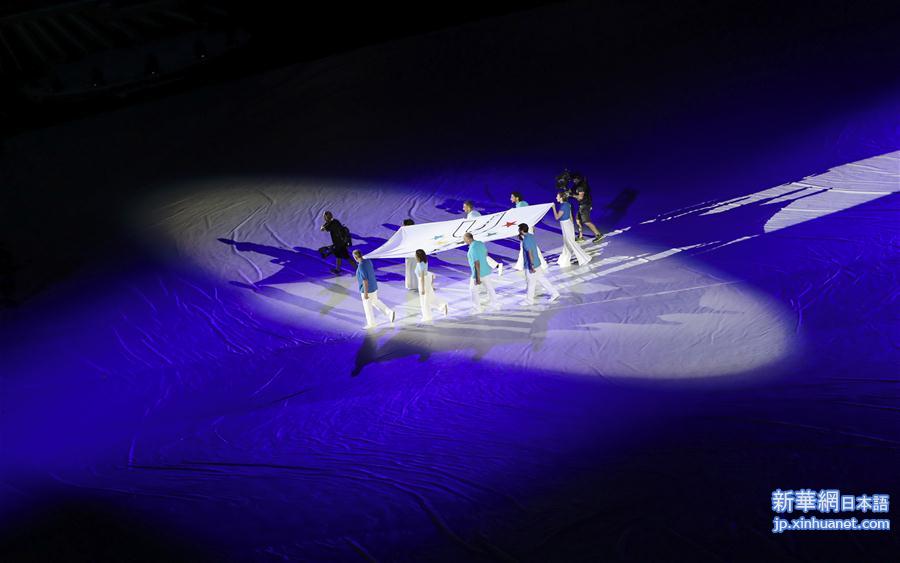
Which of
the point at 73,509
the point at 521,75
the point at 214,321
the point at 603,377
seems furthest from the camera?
the point at 521,75

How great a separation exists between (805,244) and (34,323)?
47.3 feet

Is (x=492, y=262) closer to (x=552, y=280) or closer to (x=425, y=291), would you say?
(x=552, y=280)

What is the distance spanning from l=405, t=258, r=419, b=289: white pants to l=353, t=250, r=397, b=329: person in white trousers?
122 cm

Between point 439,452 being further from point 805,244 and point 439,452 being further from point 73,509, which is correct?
point 805,244

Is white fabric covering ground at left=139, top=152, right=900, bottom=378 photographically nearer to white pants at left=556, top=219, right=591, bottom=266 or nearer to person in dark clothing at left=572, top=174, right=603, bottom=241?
white pants at left=556, top=219, right=591, bottom=266

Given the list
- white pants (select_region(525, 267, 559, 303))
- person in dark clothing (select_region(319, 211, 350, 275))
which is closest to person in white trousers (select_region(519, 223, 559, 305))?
white pants (select_region(525, 267, 559, 303))

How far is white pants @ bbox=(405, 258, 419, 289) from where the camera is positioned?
13477mm

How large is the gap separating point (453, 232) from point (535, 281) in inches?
75.7

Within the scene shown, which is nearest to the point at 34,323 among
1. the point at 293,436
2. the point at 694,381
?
the point at 293,436

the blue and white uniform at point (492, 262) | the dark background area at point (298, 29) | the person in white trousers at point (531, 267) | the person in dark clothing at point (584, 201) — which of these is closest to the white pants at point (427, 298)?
the person in white trousers at point (531, 267)

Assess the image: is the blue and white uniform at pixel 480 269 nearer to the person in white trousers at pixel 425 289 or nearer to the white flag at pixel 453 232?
the person in white trousers at pixel 425 289

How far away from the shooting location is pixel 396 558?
6.96 metres

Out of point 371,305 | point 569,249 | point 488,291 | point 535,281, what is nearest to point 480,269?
point 488,291

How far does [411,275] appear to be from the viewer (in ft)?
44.3
